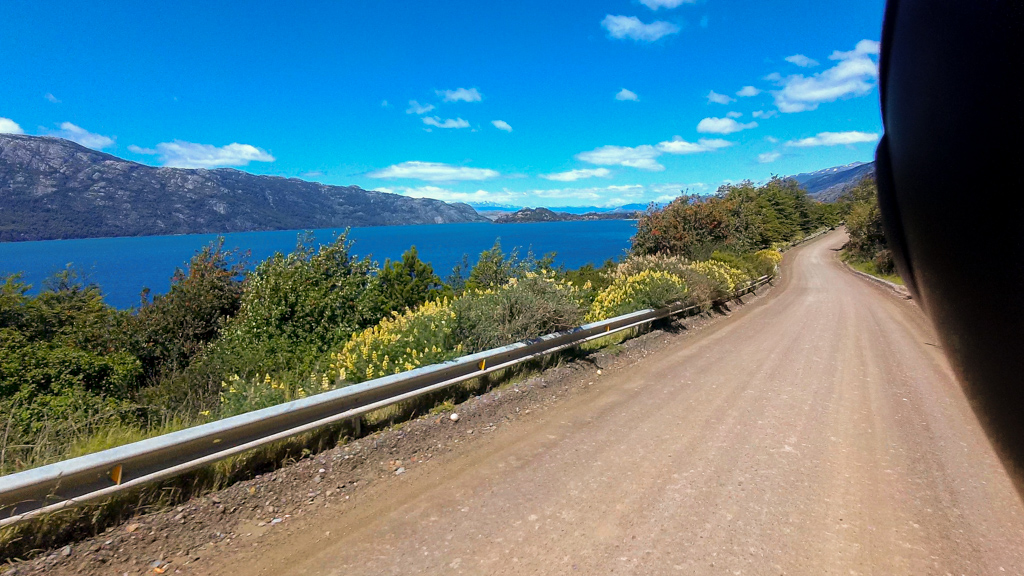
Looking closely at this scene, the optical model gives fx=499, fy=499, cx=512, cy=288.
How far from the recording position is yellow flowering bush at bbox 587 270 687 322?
11.6 meters

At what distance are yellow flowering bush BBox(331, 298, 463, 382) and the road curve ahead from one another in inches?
67.3

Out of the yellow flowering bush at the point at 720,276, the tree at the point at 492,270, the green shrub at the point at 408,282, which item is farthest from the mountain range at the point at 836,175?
the green shrub at the point at 408,282

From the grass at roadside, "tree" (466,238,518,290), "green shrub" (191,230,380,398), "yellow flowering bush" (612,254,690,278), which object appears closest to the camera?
"green shrub" (191,230,380,398)

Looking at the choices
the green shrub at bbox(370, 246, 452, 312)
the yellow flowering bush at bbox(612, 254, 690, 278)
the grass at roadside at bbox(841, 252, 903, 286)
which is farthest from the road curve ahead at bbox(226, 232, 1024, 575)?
the grass at roadside at bbox(841, 252, 903, 286)

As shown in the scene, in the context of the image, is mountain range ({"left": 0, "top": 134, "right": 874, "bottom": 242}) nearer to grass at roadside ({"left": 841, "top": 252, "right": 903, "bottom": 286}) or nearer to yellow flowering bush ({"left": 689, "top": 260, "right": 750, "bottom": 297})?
grass at roadside ({"left": 841, "top": 252, "right": 903, "bottom": 286})

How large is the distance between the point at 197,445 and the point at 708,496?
4094 mm

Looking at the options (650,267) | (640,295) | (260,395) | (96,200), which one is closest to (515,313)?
(260,395)

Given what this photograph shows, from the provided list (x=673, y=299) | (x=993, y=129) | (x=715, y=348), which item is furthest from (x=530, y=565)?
(x=673, y=299)

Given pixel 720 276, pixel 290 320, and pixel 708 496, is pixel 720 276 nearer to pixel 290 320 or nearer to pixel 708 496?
pixel 290 320

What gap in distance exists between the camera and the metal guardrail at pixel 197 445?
3.17 m

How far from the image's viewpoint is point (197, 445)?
3.95 meters

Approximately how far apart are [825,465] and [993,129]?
4.50 meters

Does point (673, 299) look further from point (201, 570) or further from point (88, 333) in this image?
point (88, 333)

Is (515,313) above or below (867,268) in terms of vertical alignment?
above
